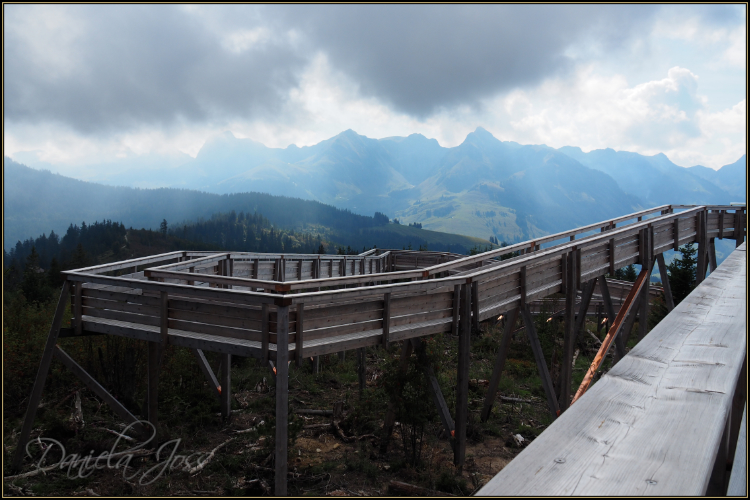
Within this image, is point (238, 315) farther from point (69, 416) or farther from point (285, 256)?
point (285, 256)

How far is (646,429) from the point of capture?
1.09 metres

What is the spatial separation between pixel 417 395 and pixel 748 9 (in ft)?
21.9

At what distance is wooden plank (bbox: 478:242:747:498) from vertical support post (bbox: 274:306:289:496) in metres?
4.76

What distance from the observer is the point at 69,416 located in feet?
31.6

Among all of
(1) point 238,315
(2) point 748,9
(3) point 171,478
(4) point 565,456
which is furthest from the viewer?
(3) point 171,478

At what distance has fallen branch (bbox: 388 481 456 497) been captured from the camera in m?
7.00

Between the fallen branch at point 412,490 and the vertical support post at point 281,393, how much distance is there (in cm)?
214

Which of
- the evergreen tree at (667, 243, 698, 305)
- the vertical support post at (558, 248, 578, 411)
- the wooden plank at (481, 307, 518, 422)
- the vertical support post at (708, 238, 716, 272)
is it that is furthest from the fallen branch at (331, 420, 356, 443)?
the evergreen tree at (667, 243, 698, 305)

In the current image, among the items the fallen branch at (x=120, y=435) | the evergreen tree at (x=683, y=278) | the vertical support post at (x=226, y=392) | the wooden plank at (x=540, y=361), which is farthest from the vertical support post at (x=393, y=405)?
the evergreen tree at (x=683, y=278)

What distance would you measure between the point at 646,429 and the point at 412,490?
6919mm

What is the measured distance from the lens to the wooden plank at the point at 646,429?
0.88 meters

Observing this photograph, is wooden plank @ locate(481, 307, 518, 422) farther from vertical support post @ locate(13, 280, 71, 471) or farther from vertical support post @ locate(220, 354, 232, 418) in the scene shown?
vertical support post @ locate(13, 280, 71, 471)

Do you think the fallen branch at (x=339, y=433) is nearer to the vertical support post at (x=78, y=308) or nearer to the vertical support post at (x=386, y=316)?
the vertical support post at (x=386, y=316)

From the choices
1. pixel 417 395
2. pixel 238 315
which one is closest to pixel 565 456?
pixel 238 315
